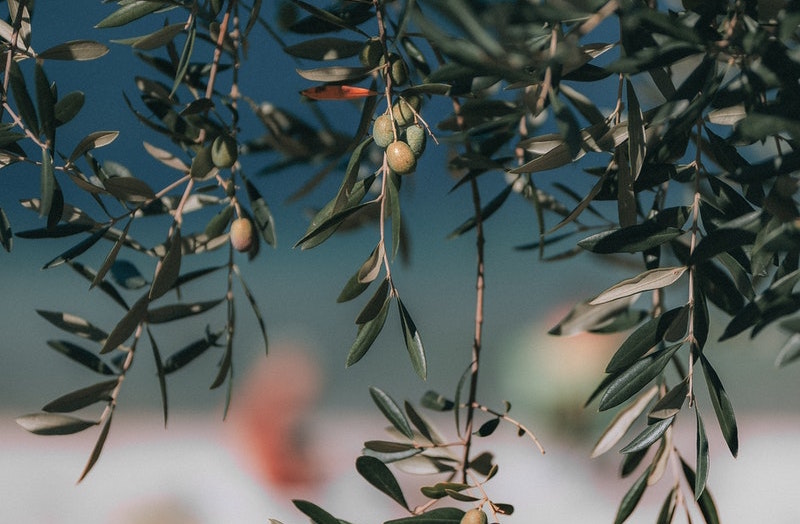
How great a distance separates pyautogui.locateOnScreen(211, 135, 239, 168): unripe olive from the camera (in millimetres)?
477

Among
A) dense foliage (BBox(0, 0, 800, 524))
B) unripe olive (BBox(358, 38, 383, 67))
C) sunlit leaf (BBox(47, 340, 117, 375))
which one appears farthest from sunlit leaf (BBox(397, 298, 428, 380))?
sunlit leaf (BBox(47, 340, 117, 375))

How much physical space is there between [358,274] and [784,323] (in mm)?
207

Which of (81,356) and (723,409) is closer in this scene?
(723,409)

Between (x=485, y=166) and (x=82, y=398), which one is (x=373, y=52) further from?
(x=82, y=398)

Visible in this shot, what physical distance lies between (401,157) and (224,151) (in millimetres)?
122

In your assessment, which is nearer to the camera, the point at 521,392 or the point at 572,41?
the point at 572,41

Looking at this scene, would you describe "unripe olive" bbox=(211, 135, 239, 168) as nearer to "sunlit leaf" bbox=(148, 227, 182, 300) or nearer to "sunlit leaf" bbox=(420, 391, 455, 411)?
"sunlit leaf" bbox=(148, 227, 182, 300)

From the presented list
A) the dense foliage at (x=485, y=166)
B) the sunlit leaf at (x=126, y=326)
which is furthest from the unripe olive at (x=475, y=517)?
the sunlit leaf at (x=126, y=326)

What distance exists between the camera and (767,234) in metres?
0.33

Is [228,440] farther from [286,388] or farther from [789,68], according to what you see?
[789,68]

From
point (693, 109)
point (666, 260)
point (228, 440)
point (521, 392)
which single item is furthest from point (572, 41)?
point (228, 440)

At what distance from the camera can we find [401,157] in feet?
1.34

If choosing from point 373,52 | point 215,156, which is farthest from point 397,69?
point 215,156

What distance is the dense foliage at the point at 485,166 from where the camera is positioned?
12.6 inches
